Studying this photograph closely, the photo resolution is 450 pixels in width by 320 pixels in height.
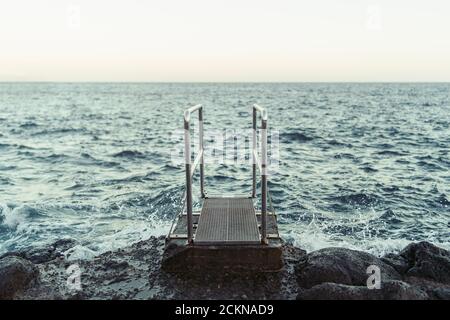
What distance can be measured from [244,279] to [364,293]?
140 centimetres

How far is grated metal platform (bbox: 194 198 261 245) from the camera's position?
5.70 meters

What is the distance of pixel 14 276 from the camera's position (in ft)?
17.0

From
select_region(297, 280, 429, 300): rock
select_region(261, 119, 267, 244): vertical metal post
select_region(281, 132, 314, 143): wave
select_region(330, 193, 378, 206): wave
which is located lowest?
select_region(330, 193, 378, 206): wave

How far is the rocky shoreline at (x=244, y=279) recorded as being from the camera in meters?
4.86

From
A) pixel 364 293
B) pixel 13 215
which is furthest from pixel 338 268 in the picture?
pixel 13 215

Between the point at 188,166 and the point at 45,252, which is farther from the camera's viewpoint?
the point at 45,252

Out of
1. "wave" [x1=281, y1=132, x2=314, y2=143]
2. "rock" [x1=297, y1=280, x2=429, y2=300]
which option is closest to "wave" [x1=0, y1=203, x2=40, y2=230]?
"rock" [x1=297, y1=280, x2=429, y2=300]

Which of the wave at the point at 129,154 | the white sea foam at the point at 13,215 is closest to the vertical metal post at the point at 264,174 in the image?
the white sea foam at the point at 13,215

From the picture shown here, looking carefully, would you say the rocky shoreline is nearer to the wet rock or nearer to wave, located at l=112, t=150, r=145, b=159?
the wet rock
